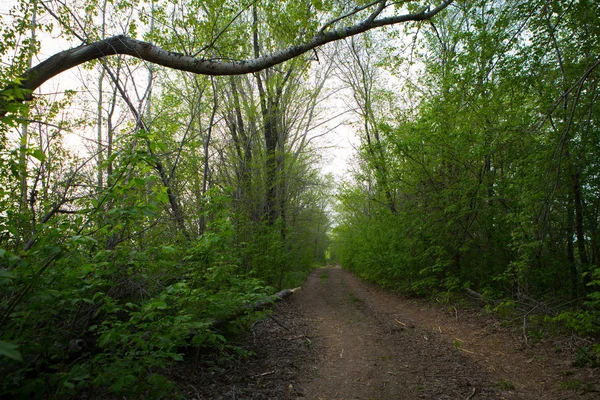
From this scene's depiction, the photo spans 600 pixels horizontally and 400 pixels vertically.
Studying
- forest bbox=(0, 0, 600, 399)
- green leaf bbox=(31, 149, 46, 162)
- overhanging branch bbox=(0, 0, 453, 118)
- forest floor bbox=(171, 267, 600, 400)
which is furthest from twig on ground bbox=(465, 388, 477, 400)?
overhanging branch bbox=(0, 0, 453, 118)

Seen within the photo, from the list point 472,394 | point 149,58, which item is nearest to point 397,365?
point 472,394

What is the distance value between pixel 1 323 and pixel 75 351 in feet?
3.40

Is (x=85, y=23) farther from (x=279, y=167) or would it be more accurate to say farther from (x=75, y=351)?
(x=279, y=167)

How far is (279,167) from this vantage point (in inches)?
440

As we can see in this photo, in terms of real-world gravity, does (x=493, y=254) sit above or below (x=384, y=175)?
below

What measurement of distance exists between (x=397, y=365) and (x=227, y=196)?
3.32 meters

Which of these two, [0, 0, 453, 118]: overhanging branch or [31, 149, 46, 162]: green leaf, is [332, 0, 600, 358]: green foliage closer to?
[0, 0, 453, 118]: overhanging branch

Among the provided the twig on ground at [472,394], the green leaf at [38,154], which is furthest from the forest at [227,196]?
the twig on ground at [472,394]

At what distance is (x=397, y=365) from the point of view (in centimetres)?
442

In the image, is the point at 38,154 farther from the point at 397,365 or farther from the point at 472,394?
the point at 397,365

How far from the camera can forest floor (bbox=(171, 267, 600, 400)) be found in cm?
357

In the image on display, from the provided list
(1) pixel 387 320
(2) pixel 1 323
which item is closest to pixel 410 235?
Answer: (1) pixel 387 320

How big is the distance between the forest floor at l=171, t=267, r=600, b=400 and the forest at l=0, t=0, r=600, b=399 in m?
0.41

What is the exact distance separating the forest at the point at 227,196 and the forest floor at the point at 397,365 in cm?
41
